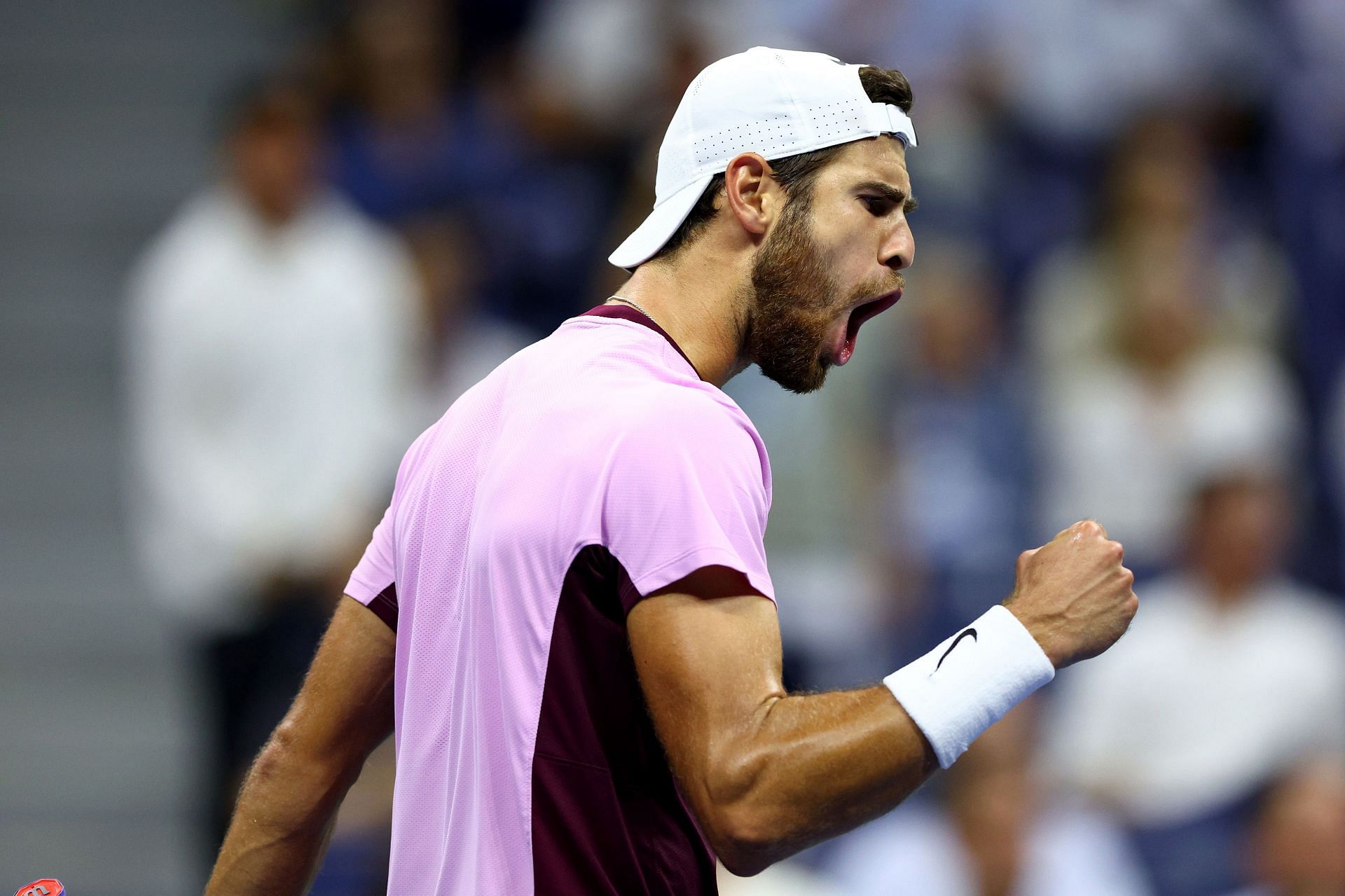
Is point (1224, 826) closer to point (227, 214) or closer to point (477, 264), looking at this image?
point (477, 264)

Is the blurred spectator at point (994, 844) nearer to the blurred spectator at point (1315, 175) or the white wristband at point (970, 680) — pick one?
the blurred spectator at point (1315, 175)

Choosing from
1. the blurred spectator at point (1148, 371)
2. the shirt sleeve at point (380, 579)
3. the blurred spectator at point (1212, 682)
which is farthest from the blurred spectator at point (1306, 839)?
the shirt sleeve at point (380, 579)

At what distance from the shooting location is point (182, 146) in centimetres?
965

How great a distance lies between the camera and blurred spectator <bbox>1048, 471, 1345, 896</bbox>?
20.7ft

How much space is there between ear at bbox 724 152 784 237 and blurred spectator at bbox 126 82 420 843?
368 cm

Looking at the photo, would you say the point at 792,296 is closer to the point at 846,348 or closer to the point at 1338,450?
the point at 846,348

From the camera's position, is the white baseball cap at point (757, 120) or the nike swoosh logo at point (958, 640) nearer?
the nike swoosh logo at point (958, 640)

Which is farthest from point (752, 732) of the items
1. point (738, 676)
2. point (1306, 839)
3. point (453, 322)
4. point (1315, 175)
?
point (1315, 175)

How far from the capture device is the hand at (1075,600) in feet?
8.32

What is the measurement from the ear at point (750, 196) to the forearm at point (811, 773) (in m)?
0.86

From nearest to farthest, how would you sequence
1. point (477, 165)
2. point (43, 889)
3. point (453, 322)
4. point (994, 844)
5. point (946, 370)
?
point (43, 889) < point (994, 844) < point (453, 322) < point (946, 370) < point (477, 165)

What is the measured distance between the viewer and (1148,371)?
7273mm

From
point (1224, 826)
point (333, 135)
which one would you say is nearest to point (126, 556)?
point (333, 135)

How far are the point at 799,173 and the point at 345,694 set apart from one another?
45.1 inches
